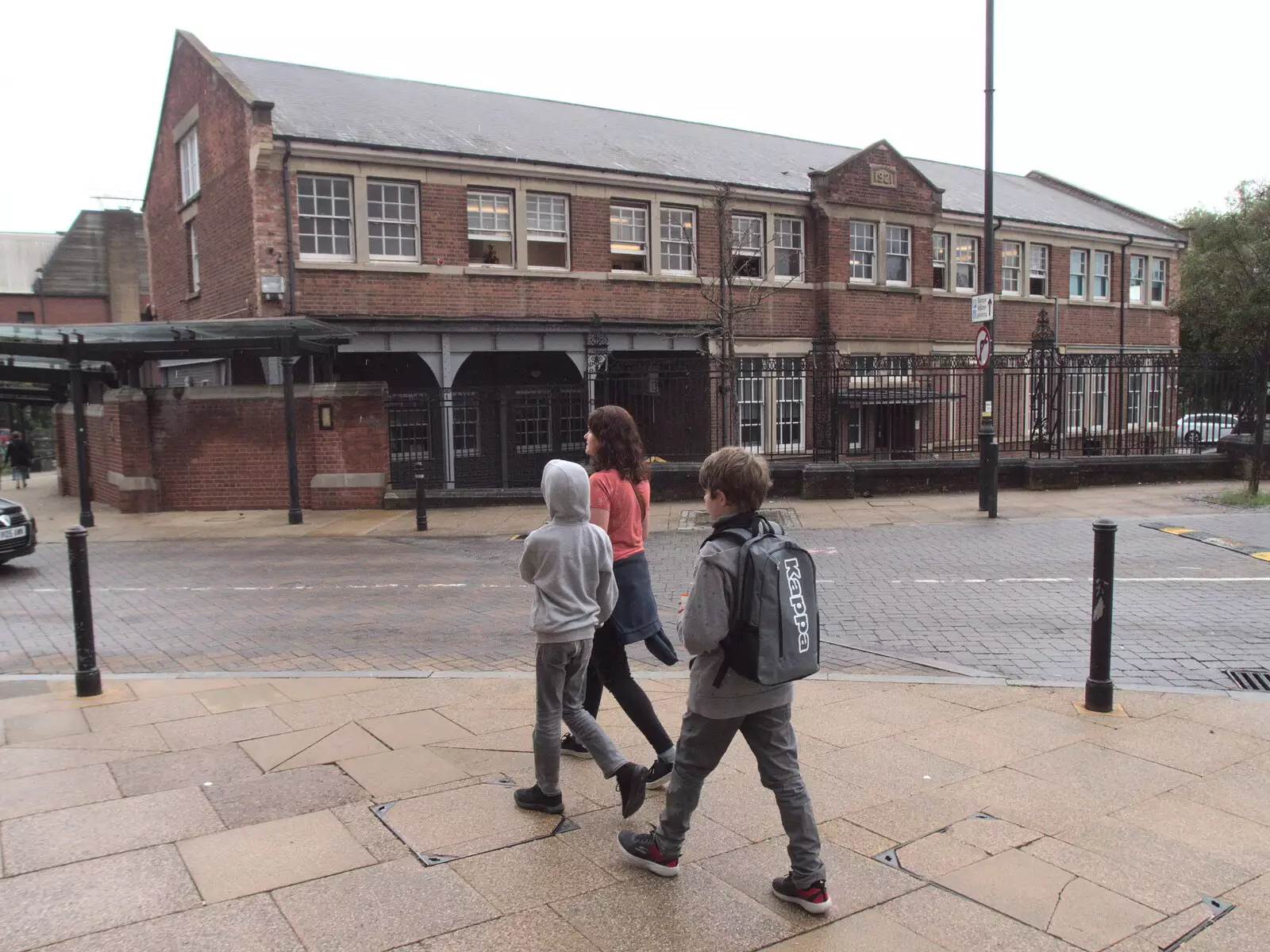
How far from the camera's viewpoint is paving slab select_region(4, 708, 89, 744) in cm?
542

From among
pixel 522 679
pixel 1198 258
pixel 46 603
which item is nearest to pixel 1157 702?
pixel 522 679

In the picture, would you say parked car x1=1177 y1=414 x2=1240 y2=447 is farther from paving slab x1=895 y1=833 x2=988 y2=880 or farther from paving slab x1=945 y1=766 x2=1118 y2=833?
paving slab x1=895 y1=833 x2=988 y2=880

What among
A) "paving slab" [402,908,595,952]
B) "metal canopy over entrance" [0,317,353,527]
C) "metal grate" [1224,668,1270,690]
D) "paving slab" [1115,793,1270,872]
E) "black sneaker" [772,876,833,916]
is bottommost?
"metal grate" [1224,668,1270,690]

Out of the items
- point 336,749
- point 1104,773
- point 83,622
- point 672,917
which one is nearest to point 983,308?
point 1104,773

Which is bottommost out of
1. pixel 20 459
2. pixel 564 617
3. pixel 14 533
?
pixel 14 533

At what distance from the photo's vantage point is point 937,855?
12.5 feet

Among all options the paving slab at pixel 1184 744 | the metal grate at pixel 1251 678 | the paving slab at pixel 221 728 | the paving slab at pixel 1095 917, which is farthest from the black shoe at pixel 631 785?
the metal grate at pixel 1251 678

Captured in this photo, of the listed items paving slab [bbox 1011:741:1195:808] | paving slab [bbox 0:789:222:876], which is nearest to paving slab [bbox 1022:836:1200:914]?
paving slab [bbox 1011:741:1195:808]

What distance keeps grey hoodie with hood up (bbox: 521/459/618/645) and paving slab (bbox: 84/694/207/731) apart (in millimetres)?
2903

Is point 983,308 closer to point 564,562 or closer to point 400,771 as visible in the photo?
point 564,562

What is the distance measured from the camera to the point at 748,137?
2902 cm

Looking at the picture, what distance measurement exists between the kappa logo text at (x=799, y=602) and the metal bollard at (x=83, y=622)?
4.85 m

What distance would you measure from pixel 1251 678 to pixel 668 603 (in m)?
4.62

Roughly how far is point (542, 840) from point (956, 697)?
3054 mm
